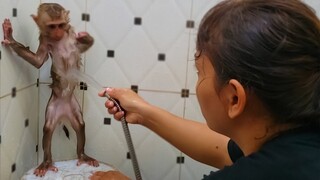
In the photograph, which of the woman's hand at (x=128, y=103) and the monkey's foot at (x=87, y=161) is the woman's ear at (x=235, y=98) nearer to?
the woman's hand at (x=128, y=103)

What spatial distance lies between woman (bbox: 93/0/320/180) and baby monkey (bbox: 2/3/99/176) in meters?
0.49

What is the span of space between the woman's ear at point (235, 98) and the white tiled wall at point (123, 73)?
0.55 meters

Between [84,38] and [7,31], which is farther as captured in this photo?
[84,38]

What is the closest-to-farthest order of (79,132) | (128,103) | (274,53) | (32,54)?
(274,53) → (128,103) → (32,54) → (79,132)

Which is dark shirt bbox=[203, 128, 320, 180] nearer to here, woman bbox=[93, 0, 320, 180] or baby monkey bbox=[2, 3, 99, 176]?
woman bbox=[93, 0, 320, 180]

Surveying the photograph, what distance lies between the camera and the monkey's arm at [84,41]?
3.14 ft

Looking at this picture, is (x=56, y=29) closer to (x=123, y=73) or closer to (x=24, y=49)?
(x=24, y=49)

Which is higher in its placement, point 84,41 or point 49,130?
point 84,41

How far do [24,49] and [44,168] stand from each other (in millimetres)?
312

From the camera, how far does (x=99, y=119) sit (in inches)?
43.2

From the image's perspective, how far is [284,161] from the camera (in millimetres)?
458

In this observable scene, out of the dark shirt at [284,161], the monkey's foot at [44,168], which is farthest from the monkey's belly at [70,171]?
the dark shirt at [284,161]

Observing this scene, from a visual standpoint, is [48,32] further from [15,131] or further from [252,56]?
[252,56]

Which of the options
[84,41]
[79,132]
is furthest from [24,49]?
[79,132]
